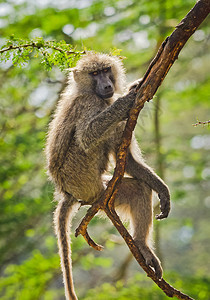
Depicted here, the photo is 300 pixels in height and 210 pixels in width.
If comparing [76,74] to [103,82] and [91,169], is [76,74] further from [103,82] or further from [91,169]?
[91,169]

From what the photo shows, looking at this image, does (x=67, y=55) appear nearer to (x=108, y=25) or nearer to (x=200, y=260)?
(x=108, y=25)

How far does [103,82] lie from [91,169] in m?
0.97

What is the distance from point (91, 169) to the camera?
12.8ft

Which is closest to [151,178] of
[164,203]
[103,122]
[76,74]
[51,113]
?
[164,203]

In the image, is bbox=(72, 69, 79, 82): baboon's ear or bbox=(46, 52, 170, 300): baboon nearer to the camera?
bbox=(46, 52, 170, 300): baboon

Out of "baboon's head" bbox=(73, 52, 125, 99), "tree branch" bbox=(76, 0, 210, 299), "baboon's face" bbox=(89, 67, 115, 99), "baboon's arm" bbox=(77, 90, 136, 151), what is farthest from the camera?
"baboon's head" bbox=(73, 52, 125, 99)

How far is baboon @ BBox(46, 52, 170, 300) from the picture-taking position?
12.6ft

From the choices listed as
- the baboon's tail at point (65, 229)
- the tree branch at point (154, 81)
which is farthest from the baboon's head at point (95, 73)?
the baboon's tail at point (65, 229)

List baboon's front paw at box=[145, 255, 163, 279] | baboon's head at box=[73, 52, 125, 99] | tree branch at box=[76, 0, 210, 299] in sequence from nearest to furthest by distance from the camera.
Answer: tree branch at box=[76, 0, 210, 299], baboon's front paw at box=[145, 255, 163, 279], baboon's head at box=[73, 52, 125, 99]

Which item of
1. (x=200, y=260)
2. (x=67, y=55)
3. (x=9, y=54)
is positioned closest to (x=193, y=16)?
(x=67, y=55)

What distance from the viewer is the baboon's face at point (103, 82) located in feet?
13.0

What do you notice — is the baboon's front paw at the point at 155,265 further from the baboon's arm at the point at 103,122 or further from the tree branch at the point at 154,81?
the baboon's arm at the point at 103,122

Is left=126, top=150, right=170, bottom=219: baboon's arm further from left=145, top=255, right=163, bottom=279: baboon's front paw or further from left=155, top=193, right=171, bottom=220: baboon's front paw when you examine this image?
left=145, top=255, right=163, bottom=279: baboon's front paw

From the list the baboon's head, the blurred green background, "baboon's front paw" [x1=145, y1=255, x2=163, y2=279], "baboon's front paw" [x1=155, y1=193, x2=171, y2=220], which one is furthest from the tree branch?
the blurred green background
